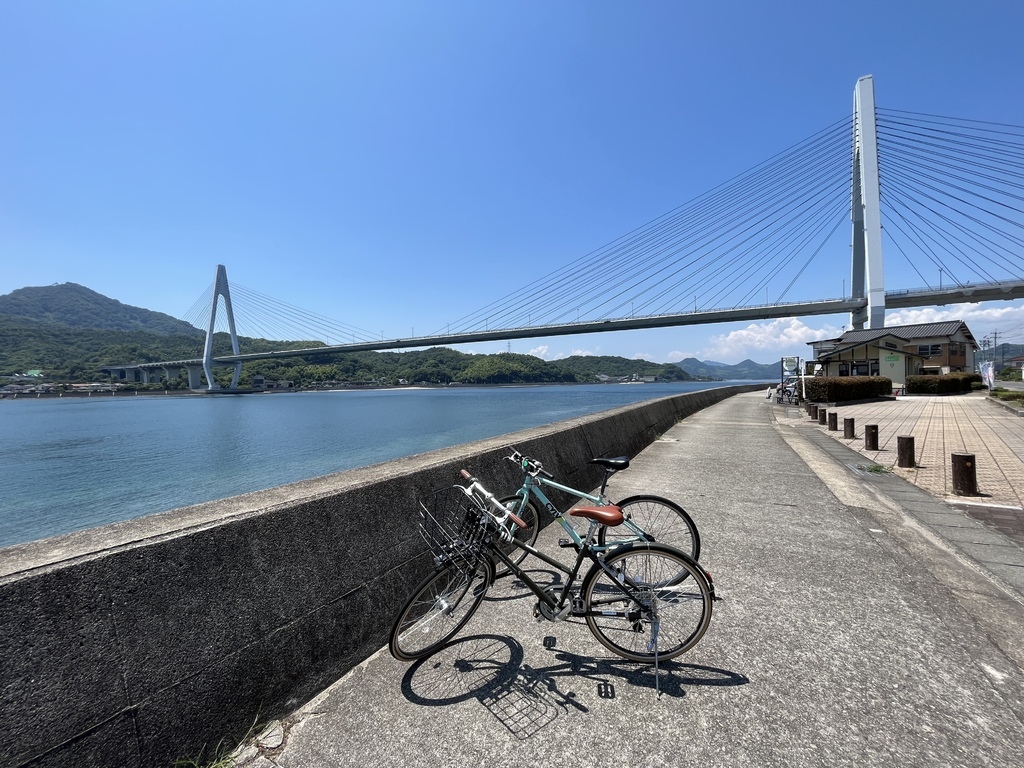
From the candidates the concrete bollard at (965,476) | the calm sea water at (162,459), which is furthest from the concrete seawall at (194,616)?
the calm sea water at (162,459)

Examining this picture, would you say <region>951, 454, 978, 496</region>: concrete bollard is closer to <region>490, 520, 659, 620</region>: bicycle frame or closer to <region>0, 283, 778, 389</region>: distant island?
<region>490, 520, 659, 620</region>: bicycle frame

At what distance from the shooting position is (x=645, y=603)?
2645 mm

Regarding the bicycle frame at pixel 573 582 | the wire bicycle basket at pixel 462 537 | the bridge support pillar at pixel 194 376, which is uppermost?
the bridge support pillar at pixel 194 376

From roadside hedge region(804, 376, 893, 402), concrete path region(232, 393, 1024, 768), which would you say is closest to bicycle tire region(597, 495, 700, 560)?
concrete path region(232, 393, 1024, 768)

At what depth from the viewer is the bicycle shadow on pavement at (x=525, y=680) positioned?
2.34 metres

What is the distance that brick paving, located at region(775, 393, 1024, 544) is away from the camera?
568 centimetres

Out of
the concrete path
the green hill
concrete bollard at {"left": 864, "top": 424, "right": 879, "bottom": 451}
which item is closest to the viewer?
the concrete path

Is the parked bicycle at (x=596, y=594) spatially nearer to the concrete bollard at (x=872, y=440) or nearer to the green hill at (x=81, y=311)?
the concrete bollard at (x=872, y=440)

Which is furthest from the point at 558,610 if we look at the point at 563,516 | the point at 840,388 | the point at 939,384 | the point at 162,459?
the point at 939,384

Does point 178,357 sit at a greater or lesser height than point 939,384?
greater

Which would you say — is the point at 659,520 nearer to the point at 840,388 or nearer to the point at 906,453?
the point at 906,453

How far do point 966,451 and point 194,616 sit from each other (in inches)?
512

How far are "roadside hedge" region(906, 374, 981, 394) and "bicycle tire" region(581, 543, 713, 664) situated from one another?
123 ft

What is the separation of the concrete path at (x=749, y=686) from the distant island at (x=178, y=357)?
245ft
